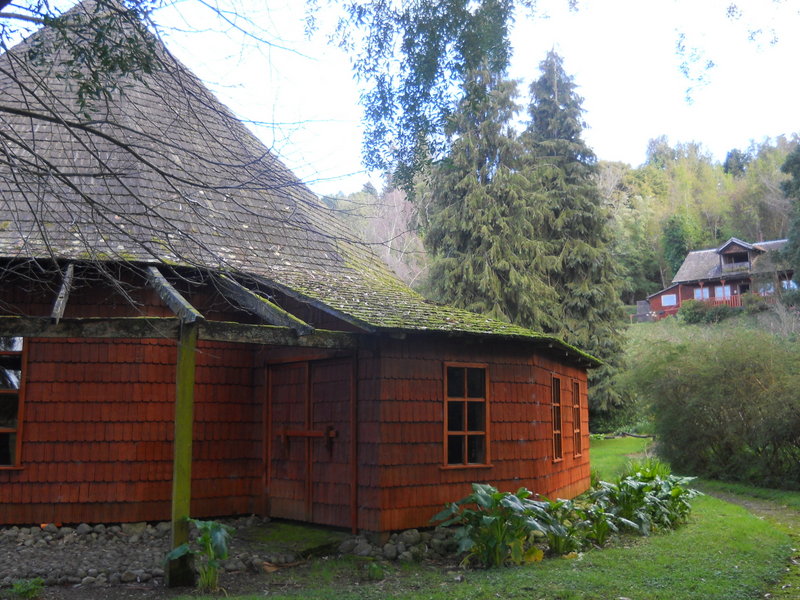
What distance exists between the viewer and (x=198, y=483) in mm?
9672

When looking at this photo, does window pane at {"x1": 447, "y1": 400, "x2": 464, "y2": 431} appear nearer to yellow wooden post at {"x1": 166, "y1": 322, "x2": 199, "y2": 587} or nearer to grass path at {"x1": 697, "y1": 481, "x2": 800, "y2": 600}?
yellow wooden post at {"x1": 166, "y1": 322, "x2": 199, "y2": 587}

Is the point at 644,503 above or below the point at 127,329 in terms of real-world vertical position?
below

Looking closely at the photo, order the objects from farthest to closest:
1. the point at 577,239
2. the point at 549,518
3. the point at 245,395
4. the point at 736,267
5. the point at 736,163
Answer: the point at 736,163, the point at 736,267, the point at 577,239, the point at 245,395, the point at 549,518

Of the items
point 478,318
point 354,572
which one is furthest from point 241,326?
point 478,318

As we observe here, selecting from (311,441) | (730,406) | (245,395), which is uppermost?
(245,395)

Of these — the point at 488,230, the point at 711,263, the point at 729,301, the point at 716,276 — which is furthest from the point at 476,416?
the point at 711,263

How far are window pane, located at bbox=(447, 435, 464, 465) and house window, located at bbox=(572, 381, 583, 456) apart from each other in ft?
14.5

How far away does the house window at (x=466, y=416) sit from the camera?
9367mm

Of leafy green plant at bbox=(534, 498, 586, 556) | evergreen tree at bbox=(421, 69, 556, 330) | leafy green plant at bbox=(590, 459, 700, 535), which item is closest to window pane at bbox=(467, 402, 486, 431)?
leafy green plant at bbox=(534, 498, 586, 556)

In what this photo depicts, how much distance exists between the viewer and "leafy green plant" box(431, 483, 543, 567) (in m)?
7.59

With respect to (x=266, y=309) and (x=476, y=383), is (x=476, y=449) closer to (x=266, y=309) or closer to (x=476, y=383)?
(x=476, y=383)

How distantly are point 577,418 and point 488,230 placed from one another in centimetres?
1085

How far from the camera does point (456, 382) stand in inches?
374

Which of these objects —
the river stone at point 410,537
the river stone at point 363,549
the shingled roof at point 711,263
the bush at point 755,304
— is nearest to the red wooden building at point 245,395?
the river stone at point 410,537
